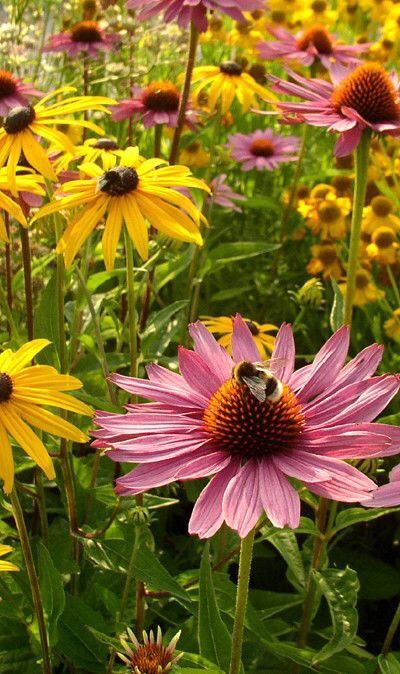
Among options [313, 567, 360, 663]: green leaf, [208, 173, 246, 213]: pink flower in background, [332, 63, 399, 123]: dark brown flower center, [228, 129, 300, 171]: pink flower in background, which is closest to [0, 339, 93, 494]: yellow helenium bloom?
[313, 567, 360, 663]: green leaf

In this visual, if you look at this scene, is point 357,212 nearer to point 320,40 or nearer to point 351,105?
point 351,105

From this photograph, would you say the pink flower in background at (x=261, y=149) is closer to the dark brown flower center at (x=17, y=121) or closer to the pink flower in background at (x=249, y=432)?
the dark brown flower center at (x=17, y=121)

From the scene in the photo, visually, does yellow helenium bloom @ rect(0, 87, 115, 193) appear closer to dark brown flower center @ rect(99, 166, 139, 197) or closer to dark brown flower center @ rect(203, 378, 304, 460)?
dark brown flower center @ rect(99, 166, 139, 197)

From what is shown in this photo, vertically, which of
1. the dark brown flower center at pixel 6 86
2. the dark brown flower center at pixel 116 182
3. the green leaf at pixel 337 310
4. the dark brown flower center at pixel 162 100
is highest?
the dark brown flower center at pixel 162 100

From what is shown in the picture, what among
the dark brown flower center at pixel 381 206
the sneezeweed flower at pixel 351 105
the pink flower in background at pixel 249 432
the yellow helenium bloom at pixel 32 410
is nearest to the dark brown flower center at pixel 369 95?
the sneezeweed flower at pixel 351 105

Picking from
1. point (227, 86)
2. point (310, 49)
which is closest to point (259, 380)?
point (227, 86)

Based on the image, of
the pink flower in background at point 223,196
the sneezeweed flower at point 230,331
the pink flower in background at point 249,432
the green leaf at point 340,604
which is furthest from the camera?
the pink flower in background at point 223,196
